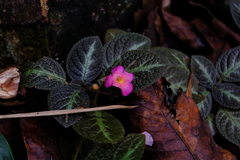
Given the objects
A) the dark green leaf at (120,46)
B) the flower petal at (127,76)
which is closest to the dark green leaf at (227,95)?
the dark green leaf at (120,46)

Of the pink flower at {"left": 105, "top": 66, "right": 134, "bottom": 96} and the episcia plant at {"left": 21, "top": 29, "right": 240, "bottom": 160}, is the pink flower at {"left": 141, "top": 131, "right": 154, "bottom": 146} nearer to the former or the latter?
the episcia plant at {"left": 21, "top": 29, "right": 240, "bottom": 160}

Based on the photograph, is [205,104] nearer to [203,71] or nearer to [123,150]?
[203,71]

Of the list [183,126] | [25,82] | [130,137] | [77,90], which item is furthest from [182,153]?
[25,82]

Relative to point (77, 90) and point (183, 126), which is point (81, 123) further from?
point (183, 126)

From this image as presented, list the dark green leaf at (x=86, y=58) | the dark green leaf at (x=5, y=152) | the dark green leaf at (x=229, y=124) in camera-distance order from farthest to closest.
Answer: the dark green leaf at (x=229, y=124), the dark green leaf at (x=86, y=58), the dark green leaf at (x=5, y=152)

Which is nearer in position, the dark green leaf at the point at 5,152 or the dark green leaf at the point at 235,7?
the dark green leaf at the point at 5,152

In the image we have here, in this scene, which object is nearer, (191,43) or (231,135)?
(231,135)

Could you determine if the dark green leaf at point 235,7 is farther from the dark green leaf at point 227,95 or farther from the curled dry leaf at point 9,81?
the curled dry leaf at point 9,81
